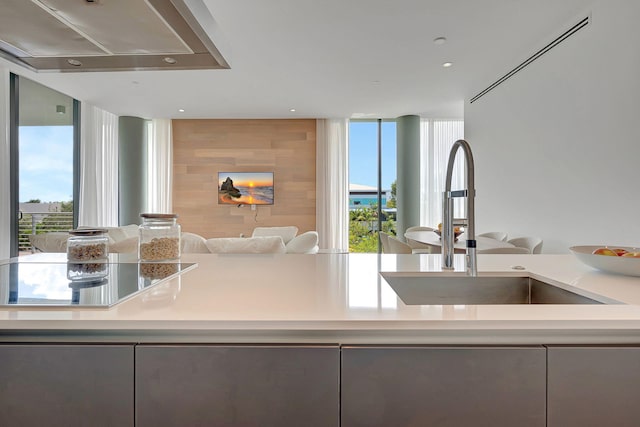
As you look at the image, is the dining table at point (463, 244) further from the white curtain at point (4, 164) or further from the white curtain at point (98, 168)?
the white curtain at point (98, 168)

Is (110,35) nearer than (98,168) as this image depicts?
Yes

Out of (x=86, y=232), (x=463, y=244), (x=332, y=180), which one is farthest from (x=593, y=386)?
(x=332, y=180)

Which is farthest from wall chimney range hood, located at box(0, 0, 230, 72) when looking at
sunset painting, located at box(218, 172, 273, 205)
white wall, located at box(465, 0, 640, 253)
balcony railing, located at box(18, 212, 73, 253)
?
sunset painting, located at box(218, 172, 273, 205)

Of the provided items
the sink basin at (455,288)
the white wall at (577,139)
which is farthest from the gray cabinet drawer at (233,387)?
the white wall at (577,139)

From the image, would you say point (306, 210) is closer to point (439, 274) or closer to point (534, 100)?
point (534, 100)

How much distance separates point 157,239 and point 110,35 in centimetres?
79

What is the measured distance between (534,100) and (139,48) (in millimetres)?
3957

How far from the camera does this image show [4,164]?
4488 millimetres

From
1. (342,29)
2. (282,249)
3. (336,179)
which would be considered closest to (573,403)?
(282,249)

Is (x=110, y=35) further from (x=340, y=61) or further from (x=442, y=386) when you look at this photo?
(x=340, y=61)

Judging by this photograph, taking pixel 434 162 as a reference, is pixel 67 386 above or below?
below

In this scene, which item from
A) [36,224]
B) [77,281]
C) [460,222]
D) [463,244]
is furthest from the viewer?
[36,224]

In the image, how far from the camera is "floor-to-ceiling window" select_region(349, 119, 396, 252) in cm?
705

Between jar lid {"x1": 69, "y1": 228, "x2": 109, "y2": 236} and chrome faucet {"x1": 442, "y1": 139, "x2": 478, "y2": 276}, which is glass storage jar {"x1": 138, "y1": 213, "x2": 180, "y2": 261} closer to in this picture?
jar lid {"x1": 69, "y1": 228, "x2": 109, "y2": 236}
